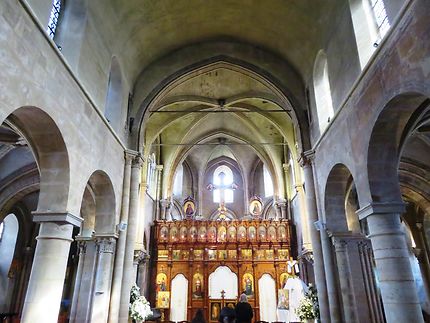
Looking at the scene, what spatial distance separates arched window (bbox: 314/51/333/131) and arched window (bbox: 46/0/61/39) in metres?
8.48

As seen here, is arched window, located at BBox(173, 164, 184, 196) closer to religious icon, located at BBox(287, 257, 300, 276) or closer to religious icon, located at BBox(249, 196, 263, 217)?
religious icon, located at BBox(249, 196, 263, 217)

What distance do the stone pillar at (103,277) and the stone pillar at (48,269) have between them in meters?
3.30

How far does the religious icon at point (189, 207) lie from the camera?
2495 cm

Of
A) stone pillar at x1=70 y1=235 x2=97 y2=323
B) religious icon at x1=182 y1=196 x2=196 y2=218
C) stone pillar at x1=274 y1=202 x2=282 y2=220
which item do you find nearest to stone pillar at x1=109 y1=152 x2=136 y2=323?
stone pillar at x1=70 y1=235 x2=97 y2=323

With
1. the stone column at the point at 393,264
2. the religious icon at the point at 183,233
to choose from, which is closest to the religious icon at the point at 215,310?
the religious icon at the point at 183,233

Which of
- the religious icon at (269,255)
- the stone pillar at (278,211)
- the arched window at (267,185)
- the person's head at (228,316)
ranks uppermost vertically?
the arched window at (267,185)

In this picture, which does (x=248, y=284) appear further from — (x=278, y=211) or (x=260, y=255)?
(x=278, y=211)

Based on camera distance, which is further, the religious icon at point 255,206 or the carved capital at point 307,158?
the religious icon at point 255,206

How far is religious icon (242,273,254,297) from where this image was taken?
20.3 meters

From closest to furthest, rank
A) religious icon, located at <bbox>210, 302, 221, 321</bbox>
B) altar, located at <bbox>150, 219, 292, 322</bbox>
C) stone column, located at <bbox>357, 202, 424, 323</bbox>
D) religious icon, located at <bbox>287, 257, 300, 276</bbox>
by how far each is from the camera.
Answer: stone column, located at <bbox>357, 202, 424, 323</bbox> < religious icon, located at <bbox>287, 257, 300, 276</bbox> < religious icon, located at <bbox>210, 302, 221, 321</bbox> < altar, located at <bbox>150, 219, 292, 322</bbox>

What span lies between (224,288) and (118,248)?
10.1m

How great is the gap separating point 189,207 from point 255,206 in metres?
4.75

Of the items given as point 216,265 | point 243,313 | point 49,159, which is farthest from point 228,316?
point 216,265

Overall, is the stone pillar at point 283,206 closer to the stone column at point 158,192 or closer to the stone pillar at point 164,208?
the stone pillar at point 164,208
